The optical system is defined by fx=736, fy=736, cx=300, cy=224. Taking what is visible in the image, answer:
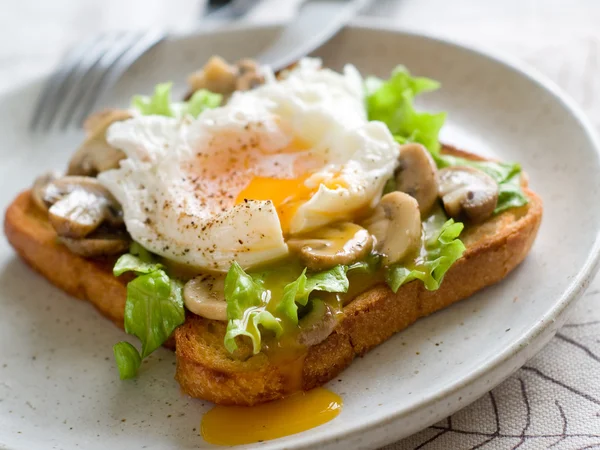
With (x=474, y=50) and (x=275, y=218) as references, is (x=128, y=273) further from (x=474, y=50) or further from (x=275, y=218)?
(x=474, y=50)

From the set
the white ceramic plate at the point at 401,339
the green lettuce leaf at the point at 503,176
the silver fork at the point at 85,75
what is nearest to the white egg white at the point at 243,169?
the green lettuce leaf at the point at 503,176

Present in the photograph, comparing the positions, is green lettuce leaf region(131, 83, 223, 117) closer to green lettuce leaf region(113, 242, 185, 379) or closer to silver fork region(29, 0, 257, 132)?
silver fork region(29, 0, 257, 132)

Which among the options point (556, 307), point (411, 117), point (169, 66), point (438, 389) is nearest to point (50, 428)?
point (438, 389)

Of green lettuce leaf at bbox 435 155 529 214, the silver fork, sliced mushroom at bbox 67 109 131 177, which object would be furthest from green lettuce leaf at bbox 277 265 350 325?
the silver fork

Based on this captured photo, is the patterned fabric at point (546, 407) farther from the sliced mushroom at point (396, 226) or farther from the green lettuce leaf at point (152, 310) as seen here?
the green lettuce leaf at point (152, 310)

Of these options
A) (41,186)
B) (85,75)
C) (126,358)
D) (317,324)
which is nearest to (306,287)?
(317,324)

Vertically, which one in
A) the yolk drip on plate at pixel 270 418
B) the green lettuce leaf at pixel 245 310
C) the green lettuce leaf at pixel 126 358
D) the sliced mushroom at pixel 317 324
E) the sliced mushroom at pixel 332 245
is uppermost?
the sliced mushroom at pixel 332 245
